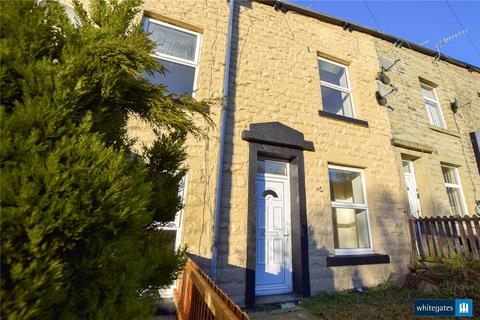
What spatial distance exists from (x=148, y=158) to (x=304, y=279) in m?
3.45

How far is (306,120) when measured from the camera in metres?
4.93

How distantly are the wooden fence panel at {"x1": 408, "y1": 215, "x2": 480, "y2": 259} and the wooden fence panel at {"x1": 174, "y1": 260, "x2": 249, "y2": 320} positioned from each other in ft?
16.2

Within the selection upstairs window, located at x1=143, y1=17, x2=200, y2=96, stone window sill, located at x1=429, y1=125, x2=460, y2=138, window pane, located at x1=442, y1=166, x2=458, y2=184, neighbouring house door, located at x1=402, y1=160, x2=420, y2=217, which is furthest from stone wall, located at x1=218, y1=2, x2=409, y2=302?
window pane, located at x1=442, y1=166, x2=458, y2=184

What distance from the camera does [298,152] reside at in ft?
14.8

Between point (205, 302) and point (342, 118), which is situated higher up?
point (342, 118)

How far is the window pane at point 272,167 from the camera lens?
4423mm

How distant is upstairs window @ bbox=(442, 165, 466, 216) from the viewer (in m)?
6.41

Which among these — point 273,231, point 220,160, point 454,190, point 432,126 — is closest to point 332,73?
point 432,126

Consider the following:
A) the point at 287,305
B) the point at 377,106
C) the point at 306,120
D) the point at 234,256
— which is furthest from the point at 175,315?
the point at 377,106

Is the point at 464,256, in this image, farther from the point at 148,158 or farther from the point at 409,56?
the point at 409,56

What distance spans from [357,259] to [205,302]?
386 cm

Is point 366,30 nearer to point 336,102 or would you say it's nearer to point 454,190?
point 336,102

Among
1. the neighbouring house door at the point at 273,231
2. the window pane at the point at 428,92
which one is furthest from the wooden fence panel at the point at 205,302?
the window pane at the point at 428,92

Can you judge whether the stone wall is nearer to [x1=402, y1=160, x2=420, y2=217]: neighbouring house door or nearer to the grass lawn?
the grass lawn
